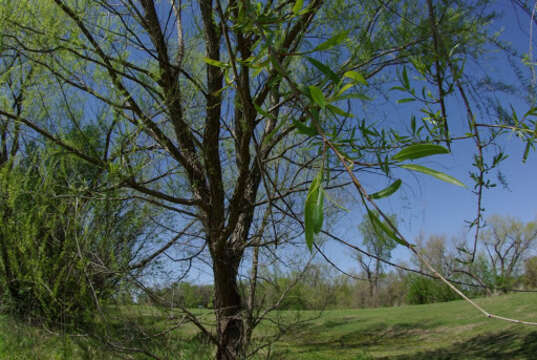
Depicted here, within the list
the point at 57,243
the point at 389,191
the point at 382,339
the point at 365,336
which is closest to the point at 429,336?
the point at 382,339

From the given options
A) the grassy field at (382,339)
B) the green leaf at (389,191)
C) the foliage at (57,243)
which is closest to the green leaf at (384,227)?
the green leaf at (389,191)

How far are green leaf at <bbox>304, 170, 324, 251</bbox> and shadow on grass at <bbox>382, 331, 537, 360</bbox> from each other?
349cm

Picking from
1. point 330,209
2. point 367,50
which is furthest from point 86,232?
point 330,209

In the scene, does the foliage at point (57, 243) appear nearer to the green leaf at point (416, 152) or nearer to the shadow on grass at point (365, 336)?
the green leaf at point (416, 152)

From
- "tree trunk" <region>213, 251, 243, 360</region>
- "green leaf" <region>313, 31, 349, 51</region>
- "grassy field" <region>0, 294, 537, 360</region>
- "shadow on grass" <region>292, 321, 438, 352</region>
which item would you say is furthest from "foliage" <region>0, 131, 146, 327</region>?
"shadow on grass" <region>292, 321, 438, 352</region>

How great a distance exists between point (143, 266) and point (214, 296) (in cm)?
60

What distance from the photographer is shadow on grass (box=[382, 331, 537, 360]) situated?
3.03 m

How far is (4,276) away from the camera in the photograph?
1.31 meters

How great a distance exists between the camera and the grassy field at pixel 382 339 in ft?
4.12

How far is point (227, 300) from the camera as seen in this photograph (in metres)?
1.80

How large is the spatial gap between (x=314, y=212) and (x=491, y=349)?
13.3ft

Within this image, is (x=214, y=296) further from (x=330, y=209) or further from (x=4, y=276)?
(x=4, y=276)

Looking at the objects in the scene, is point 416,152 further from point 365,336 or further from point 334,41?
point 365,336

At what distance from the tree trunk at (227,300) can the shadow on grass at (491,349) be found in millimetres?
2452
